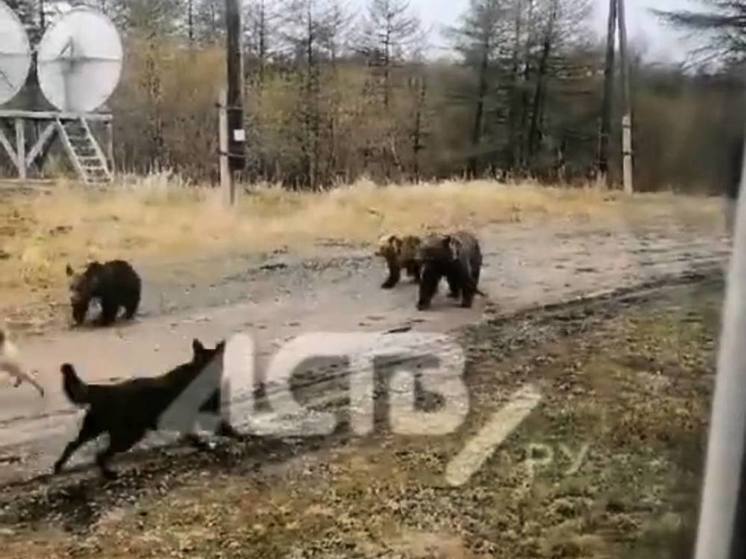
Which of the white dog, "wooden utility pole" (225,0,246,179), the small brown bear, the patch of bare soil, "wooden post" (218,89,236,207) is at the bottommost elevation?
the patch of bare soil

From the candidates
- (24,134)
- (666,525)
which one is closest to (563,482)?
(666,525)

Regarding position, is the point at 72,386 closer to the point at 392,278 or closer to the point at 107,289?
the point at 107,289

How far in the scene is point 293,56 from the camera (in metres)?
0.95

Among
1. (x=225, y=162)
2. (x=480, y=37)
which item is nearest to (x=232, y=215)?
(x=225, y=162)

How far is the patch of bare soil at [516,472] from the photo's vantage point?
35.9 inches

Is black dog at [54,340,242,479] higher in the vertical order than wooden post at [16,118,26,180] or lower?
lower

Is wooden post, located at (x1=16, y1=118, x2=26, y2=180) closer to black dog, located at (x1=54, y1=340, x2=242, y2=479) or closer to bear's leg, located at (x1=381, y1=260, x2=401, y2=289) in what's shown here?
black dog, located at (x1=54, y1=340, x2=242, y2=479)

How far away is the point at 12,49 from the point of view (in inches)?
35.8

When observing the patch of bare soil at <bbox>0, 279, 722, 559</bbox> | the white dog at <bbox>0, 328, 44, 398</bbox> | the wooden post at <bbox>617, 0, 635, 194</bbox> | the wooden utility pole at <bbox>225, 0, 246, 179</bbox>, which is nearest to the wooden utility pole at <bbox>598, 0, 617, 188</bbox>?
the wooden post at <bbox>617, 0, 635, 194</bbox>

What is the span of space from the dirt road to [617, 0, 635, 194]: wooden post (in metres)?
0.04

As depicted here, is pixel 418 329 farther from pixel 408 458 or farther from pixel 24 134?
pixel 24 134

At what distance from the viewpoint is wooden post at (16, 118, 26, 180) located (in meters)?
0.92

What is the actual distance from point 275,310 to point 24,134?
0.27 m

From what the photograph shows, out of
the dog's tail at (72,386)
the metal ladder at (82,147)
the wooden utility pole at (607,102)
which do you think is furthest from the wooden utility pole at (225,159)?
the wooden utility pole at (607,102)
